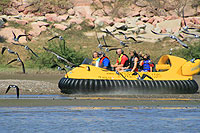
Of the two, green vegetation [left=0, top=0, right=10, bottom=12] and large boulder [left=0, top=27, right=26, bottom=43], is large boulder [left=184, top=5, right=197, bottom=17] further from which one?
large boulder [left=0, top=27, right=26, bottom=43]

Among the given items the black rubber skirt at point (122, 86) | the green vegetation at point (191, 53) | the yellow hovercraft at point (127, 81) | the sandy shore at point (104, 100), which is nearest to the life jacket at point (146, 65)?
the yellow hovercraft at point (127, 81)

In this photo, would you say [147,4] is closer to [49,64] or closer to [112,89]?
[49,64]

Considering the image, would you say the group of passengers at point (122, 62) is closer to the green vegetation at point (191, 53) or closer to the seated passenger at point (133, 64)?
the seated passenger at point (133, 64)

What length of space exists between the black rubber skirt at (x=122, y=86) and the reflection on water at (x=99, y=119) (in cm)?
269

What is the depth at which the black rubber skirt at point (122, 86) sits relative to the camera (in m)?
14.0

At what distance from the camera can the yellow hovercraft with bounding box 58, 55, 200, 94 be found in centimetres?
1405

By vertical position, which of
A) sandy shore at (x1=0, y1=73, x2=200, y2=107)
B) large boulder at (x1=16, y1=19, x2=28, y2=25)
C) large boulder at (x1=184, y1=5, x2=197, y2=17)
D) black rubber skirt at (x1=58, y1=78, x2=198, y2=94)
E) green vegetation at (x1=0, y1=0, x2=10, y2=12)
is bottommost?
sandy shore at (x1=0, y1=73, x2=200, y2=107)

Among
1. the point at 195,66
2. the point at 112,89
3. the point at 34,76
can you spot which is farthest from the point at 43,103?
the point at 34,76

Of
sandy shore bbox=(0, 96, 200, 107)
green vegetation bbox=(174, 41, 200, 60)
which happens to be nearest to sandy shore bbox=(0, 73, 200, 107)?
sandy shore bbox=(0, 96, 200, 107)

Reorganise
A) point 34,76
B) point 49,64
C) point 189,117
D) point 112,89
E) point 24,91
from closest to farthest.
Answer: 1. point 189,117
2. point 112,89
3. point 24,91
4. point 34,76
5. point 49,64

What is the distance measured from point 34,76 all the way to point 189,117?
13711 mm

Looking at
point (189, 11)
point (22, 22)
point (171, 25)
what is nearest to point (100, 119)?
point (22, 22)

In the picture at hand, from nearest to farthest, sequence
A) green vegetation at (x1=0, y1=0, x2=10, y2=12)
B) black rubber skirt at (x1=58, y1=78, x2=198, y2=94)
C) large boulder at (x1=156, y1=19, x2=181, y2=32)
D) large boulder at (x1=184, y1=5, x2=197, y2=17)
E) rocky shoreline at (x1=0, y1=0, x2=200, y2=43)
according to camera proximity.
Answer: black rubber skirt at (x1=58, y1=78, x2=198, y2=94), rocky shoreline at (x1=0, y1=0, x2=200, y2=43), large boulder at (x1=156, y1=19, x2=181, y2=32), green vegetation at (x1=0, y1=0, x2=10, y2=12), large boulder at (x1=184, y1=5, x2=197, y2=17)

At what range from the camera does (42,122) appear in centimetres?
919
